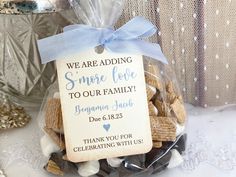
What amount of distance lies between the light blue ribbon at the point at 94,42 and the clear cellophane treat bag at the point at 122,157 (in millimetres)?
25

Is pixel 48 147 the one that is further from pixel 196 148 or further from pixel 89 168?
pixel 196 148

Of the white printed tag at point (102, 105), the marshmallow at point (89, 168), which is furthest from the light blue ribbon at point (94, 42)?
the marshmallow at point (89, 168)

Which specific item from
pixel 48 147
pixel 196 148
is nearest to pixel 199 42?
pixel 196 148

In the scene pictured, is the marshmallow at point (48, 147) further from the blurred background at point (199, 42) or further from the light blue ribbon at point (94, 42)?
the blurred background at point (199, 42)

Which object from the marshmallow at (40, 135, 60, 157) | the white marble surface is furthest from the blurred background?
the marshmallow at (40, 135, 60, 157)

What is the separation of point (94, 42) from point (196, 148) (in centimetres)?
21

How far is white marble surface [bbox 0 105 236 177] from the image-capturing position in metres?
0.52

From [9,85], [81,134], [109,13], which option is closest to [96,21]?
[109,13]

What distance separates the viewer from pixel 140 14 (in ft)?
1.90

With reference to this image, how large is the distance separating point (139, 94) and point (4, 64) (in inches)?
10.9

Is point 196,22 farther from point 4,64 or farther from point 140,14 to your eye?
point 4,64

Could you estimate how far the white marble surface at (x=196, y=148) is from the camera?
515 millimetres

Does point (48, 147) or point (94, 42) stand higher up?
point (94, 42)

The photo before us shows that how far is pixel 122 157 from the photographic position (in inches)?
19.2
